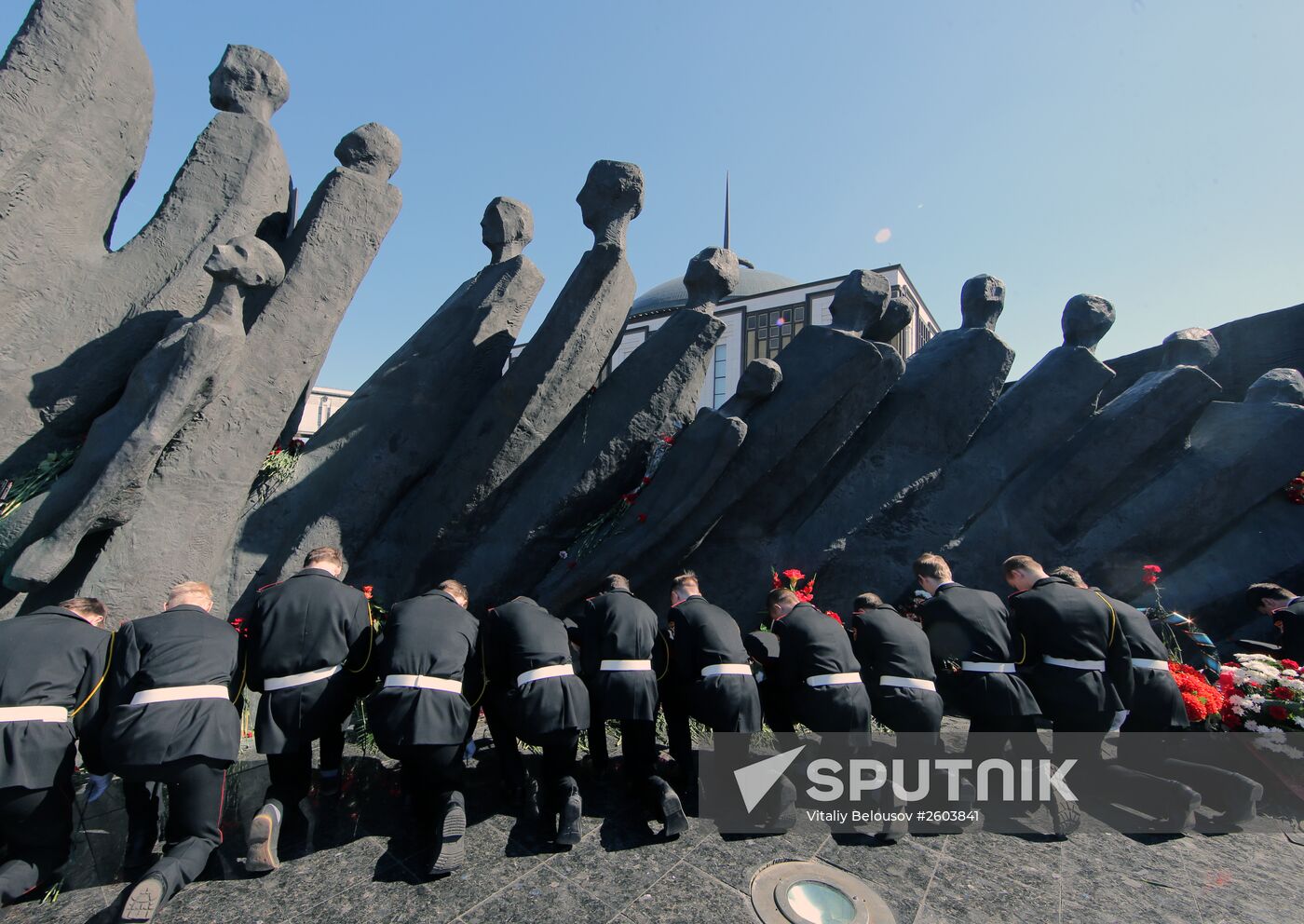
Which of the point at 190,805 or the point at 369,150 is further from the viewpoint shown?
the point at 369,150

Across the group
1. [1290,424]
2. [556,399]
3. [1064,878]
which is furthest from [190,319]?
[1290,424]

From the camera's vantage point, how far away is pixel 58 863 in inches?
113

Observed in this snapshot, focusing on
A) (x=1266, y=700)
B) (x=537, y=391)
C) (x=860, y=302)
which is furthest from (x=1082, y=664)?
(x=537, y=391)

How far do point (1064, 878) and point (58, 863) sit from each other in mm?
4305

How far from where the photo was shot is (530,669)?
3.71 m

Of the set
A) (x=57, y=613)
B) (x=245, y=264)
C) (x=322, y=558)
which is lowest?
(x=57, y=613)

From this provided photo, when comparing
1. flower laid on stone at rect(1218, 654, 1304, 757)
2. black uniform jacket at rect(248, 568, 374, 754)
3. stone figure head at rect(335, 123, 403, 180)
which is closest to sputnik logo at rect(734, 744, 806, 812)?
black uniform jacket at rect(248, 568, 374, 754)

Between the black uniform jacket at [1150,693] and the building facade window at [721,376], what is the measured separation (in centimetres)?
2244

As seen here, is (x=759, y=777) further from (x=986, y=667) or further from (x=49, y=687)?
(x=49, y=687)

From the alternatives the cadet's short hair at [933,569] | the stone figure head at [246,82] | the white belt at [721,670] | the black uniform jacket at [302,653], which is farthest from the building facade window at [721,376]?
the black uniform jacket at [302,653]

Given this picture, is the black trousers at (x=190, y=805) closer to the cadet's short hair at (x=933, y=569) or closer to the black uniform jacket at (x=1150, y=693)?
the cadet's short hair at (x=933, y=569)

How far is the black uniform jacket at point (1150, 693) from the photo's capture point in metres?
4.20

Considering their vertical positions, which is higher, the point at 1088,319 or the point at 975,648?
the point at 1088,319

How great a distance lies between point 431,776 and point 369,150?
213 inches
